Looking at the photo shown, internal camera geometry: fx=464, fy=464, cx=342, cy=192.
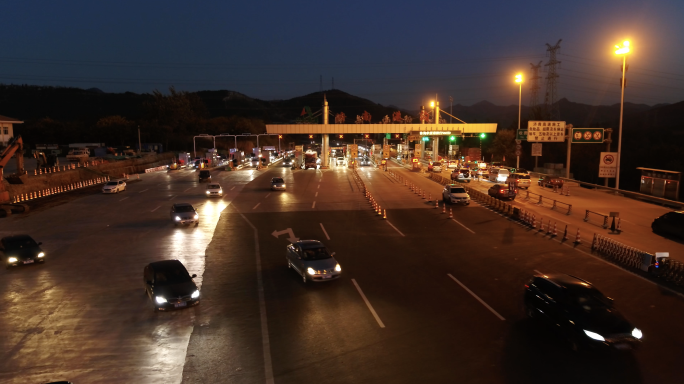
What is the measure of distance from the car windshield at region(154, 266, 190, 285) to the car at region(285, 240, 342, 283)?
4.13 meters

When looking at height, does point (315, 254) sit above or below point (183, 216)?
above

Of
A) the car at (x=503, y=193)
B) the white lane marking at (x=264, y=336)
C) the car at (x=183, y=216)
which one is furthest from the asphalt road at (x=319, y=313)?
the car at (x=503, y=193)

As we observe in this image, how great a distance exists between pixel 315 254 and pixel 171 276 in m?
5.21

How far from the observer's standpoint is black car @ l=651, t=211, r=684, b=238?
24247mm

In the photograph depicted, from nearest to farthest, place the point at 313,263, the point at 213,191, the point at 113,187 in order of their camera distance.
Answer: the point at 313,263 → the point at 213,191 → the point at 113,187

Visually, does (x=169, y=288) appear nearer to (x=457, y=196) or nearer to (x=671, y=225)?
(x=671, y=225)

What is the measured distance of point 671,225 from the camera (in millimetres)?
24844

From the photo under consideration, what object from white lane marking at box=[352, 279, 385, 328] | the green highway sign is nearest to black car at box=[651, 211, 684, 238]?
white lane marking at box=[352, 279, 385, 328]

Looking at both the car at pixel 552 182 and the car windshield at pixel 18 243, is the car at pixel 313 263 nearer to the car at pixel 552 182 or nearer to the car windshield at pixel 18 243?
the car windshield at pixel 18 243

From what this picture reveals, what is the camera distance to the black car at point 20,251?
1955 cm

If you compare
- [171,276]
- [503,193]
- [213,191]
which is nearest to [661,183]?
[503,193]

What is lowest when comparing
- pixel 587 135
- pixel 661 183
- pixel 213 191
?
pixel 213 191

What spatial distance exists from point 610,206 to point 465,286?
25.6m

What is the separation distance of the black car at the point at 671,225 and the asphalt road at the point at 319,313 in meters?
6.64
